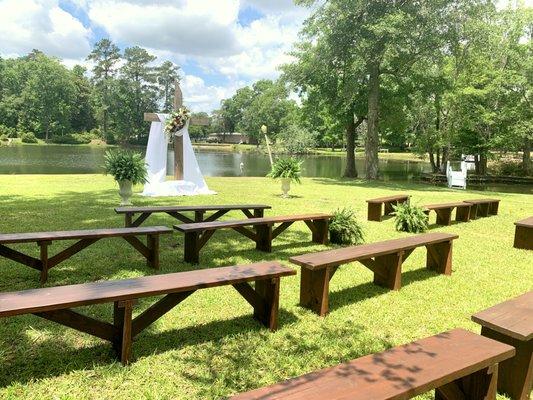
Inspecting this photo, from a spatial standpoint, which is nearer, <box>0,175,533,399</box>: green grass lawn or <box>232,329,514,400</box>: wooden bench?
<box>232,329,514,400</box>: wooden bench

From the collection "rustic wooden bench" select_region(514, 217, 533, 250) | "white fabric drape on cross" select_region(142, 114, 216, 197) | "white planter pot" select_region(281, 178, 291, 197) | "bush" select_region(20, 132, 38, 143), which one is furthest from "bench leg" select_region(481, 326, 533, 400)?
"bush" select_region(20, 132, 38, 143)

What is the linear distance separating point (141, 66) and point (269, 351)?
7512 centimetres

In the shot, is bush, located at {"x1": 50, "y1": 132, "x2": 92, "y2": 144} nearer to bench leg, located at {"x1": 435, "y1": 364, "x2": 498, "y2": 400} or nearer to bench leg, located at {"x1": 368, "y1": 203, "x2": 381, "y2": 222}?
bench leg, located at {"x1": 368, "y1": 203, "x2": 381, "y2": 222}

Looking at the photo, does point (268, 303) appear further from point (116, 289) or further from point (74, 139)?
point (74, 139)

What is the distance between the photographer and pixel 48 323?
376cm

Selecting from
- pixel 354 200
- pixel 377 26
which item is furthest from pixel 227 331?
pixel 377 26

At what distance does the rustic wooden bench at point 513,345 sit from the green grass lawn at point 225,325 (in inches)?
34.9

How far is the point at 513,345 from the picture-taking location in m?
2.91

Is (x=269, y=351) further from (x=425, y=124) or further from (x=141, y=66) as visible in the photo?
(x=141, y=66)

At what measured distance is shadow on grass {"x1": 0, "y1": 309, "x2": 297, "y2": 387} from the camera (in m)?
3.00

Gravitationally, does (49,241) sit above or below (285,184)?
below

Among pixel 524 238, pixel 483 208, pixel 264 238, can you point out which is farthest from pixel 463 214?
pixel 264 238

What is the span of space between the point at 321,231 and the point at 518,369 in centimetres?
444

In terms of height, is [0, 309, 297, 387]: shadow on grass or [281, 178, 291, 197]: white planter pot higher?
[281, 178, 291, 197]: white planter pot
